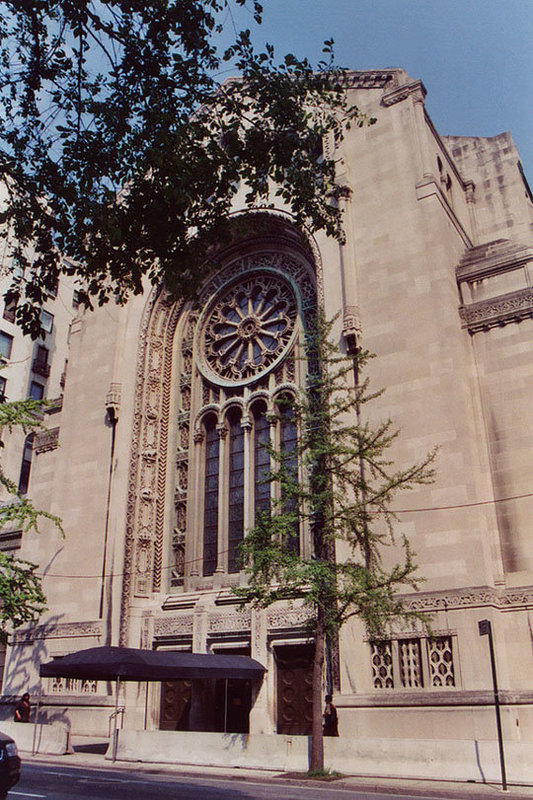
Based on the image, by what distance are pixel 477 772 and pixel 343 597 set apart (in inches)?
191

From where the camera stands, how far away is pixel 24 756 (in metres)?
22.0

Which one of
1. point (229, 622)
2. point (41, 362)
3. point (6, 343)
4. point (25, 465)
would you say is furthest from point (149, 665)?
point (41, 362)

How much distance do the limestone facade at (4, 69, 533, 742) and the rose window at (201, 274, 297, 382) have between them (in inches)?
3.7

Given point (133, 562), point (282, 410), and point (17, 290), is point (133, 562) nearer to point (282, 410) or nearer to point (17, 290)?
point (282, 410)

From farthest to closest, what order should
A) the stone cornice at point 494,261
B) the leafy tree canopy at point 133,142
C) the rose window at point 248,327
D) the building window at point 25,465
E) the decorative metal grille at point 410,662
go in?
1. the building window at point 25,465
2. the rose window at point 248,327
3. the stone cornice at point 494,261
4. the decorative metal grille at point 410,662
5. the leafy tree canopy at point 133,142

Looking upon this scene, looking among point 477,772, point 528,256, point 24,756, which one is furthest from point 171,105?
point 24,756

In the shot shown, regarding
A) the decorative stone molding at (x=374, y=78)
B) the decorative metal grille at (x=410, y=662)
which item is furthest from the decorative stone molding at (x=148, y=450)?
the decorative stone molding at (x=374, y=78)

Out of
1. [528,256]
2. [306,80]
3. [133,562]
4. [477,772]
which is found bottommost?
[477,772]

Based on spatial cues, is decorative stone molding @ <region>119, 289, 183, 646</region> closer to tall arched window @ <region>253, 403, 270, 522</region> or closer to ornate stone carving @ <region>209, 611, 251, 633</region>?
ornate stone carving @ <region>209, 611, 251, 633</region>

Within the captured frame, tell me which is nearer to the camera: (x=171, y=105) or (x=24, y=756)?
(x=171, y=105)

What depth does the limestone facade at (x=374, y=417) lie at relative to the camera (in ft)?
67.8

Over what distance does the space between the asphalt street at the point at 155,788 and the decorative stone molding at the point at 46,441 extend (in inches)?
686

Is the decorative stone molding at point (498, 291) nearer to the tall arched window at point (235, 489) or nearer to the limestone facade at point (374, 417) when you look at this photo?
the limestone facade at point (374, 417)

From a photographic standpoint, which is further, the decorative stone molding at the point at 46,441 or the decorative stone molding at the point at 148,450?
the decorative stone molding at the point at 46,441
